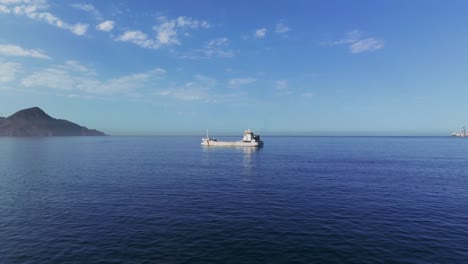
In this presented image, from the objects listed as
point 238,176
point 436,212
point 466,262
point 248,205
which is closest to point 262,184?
point 238,176

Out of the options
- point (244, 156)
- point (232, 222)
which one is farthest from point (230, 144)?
point (232, 222)

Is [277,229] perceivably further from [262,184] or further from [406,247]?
[262,184]

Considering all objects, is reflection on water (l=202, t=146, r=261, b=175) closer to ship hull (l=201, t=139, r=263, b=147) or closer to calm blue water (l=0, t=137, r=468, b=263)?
calm blue water (l=0, t=137, r=468, b=263)

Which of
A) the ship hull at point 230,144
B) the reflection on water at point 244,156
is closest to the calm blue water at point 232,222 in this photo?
the reflection on water at point 244,156

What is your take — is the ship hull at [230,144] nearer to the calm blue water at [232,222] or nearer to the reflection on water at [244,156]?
the reflection on water at [244,156]

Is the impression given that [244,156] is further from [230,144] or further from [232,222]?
[232,222]

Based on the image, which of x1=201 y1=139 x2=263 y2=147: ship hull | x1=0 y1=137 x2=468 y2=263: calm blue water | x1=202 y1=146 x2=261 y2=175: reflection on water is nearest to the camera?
A: x1=0 y1=137 x2=468 y2=263: calm blue water

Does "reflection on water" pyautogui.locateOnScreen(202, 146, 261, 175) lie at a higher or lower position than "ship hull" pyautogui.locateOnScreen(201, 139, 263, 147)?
lower

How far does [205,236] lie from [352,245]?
1242 cm

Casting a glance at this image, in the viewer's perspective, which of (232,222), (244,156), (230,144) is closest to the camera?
(232,222)

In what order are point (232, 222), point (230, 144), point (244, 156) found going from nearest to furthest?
point (232, 222) → point (244, 156) → point (230, 144)

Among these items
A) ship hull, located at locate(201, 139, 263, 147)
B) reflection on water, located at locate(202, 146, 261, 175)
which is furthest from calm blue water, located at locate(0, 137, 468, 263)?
ship hull, located at locate(201, 139, 263, 147)

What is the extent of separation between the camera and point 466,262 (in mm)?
18141

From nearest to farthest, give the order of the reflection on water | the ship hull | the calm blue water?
the calm blue water
the reflection on water
the ship hull
